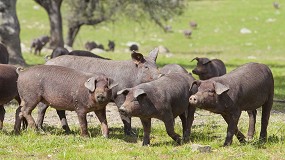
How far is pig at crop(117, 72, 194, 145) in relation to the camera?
29.0 ft

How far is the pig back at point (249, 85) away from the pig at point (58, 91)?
6.57 ft

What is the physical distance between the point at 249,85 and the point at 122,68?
2.54 m

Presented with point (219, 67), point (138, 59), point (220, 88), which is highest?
point (220, 88)

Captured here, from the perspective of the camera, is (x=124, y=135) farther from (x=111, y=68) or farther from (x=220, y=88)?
(x=220, y=88)

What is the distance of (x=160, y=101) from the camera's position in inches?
357

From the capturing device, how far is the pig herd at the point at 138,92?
8906mm

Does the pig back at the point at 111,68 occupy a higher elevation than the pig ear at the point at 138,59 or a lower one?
lower

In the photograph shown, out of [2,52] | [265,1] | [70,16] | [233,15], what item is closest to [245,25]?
[233,15]

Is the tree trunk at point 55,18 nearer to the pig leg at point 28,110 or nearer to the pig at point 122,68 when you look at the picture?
the pig at point 122,68

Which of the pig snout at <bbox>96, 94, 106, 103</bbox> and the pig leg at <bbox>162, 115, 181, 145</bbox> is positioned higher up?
the pig snout at <bbox>96, 94, 106, 103</bbox>

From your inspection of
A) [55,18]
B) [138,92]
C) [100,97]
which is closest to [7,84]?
[100,97]

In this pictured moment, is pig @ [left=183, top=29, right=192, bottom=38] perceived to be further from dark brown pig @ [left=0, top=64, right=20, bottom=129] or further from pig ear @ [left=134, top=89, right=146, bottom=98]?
pig ear @ [left=134, top=89, right=146, bottom=98]

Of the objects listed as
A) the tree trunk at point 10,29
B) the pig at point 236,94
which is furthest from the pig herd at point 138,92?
the tree trunk at point 10,29

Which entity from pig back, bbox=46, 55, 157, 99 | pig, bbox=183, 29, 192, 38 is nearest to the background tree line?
pig, bbox=183, 29, 192, 38
